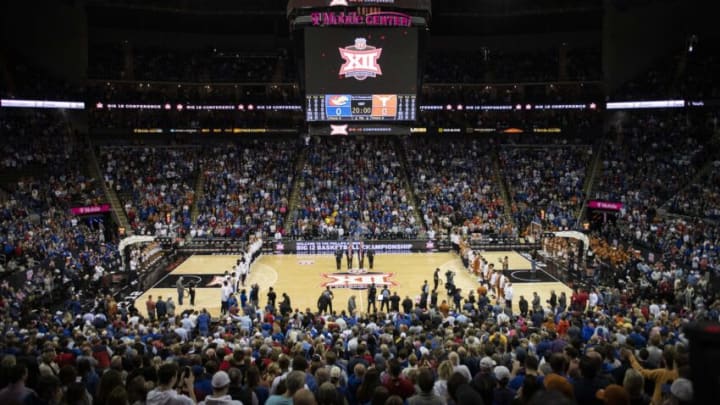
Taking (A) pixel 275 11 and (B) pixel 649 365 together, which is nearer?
(B) pixel 649 365

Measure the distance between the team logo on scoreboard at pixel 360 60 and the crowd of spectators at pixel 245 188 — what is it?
38.3ft

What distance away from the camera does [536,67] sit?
45.4 metres

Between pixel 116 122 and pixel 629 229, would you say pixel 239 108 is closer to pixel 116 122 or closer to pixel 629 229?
pixel 116 122

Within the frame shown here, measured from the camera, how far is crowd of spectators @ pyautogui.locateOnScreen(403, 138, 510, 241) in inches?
1428

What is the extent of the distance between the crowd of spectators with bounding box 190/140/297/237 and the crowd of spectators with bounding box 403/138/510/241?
8.93m

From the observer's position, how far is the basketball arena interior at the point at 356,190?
1149 centimetres

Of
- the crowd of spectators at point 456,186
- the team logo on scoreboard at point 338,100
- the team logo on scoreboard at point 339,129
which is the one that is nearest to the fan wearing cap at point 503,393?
the team logo on scoreboard at point 338,100

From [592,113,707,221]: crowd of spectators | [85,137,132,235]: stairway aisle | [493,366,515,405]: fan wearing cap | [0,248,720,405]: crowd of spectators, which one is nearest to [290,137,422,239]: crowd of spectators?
[85,137,132,235]: stairway aisle

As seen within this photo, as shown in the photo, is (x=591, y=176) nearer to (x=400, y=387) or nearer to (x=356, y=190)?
(x=356, y=190)

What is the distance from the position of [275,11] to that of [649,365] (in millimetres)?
38559

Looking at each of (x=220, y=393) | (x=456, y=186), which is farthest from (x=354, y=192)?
(x=220, y=393)

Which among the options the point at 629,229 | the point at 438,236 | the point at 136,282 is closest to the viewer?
the point at 136,282

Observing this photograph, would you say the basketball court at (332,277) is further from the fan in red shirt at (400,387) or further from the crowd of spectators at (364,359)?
the fan in red shirt at (400,387)

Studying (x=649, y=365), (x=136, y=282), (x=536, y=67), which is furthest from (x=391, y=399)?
(x=536, y=67)
